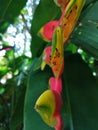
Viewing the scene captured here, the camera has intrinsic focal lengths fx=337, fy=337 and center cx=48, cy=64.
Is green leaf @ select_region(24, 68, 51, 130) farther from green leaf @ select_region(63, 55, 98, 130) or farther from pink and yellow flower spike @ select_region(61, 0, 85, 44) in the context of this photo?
pink and yellow flower spike @ select_region(61, 0, 85, 44)

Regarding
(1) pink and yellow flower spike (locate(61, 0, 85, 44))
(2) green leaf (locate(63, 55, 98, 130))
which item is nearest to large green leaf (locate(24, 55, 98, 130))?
(2) green leaf (locate(63, 55, 98, 130))

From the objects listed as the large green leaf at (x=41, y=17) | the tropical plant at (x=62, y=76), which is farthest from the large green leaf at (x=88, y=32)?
the large green leaf at (x=41, y=17)

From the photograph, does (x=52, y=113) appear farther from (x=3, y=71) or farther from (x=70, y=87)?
(x=3, y=71)

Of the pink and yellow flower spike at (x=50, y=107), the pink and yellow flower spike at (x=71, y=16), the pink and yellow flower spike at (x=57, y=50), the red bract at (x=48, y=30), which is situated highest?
the red bract at (x=48, y=30)

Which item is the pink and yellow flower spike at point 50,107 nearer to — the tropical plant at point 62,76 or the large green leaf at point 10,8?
the tropical plant at point 62,76

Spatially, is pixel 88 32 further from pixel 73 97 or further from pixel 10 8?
pixel 10 8

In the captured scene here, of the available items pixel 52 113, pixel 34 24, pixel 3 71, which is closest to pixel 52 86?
pixel 52 113
